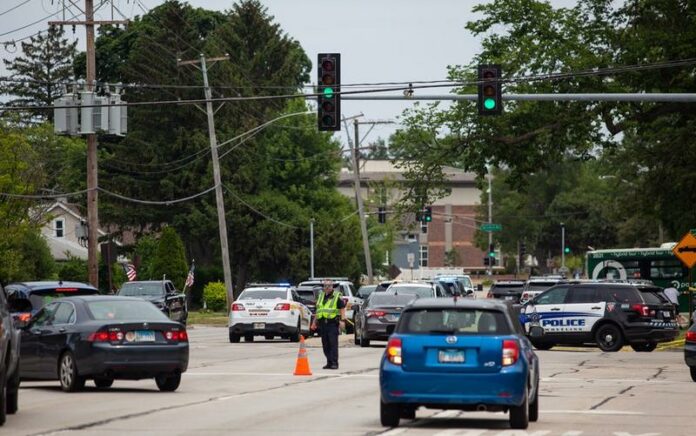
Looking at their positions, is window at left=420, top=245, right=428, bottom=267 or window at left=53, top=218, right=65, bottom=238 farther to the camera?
window at left=420, top=245, right=428, bottom=267

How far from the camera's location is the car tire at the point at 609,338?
3742 cm

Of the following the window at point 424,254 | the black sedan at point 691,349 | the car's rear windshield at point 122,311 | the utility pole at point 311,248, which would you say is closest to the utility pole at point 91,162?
the car's rear windshield at point 122,311

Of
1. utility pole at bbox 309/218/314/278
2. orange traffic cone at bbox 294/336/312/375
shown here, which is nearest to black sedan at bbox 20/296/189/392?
orange traffic cone at bbox 294/336/312/375

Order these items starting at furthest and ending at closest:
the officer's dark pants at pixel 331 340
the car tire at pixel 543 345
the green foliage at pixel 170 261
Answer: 1. the green foliage at pixel 170 261
2. the car tire at pixel 543 345
3. the officer's dark pants at pixel 331 340

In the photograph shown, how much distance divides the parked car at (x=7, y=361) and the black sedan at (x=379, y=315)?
778 inches

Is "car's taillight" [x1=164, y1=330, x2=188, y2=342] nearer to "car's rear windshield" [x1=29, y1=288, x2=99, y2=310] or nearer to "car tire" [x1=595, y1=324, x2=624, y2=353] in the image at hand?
"car's rear windshield" [x1=29, y1=288, x2=99, y2=310]

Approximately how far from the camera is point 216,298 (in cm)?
7625

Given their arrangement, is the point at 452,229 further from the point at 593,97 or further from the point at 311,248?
the point at 593,97

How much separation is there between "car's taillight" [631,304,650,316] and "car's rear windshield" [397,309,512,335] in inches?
817

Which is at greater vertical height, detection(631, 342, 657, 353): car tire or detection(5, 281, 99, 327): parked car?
detection(5, 281, 99, 327): parked car

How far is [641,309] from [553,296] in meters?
2.34

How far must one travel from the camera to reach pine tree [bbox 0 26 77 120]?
118000 mm

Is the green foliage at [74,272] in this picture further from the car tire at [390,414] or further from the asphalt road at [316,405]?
the car tire at [390,414]

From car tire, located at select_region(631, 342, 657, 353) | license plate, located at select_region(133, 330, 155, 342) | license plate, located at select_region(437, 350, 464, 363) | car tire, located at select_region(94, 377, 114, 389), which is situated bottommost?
car tire, located at select_region(631, 342, 657, 353)
